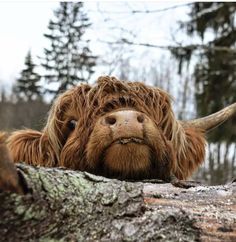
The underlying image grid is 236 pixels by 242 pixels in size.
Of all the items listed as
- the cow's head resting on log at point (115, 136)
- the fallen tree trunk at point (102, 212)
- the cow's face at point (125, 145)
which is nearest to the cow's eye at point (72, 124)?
the cow's head resting on log at point (115, 136)

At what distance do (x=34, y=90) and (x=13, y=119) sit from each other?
81.0 inches

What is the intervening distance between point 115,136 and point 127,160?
0.40 ft

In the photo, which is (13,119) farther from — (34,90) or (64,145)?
(64,145)

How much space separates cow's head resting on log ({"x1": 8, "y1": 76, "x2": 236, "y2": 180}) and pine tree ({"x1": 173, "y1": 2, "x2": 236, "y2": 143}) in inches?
338

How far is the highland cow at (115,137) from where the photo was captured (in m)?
2.20

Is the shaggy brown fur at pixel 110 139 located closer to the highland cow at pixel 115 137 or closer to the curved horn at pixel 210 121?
the highland cow at pixel 115 137

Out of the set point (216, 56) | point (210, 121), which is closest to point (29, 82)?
point (216, 56)

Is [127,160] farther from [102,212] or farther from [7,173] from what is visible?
[7,173]

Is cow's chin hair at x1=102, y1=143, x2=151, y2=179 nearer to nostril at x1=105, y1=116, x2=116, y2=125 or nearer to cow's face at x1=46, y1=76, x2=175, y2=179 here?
cow's face at x1=46, y1=76, x2=175, y2=179

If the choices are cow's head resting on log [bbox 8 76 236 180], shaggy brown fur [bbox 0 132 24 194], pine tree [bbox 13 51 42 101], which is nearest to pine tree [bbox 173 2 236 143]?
cow's head resting on log [bbox 8 76 236 180]

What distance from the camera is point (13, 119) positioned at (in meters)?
27.5

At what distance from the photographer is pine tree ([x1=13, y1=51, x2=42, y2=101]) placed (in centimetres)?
2831

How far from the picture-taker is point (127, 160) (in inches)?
86.8

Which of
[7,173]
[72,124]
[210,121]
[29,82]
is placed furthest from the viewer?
[29,82]
